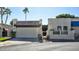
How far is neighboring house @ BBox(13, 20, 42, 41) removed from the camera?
7.87 metres

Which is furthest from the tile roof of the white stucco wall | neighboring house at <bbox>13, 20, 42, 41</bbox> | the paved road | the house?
the paved road

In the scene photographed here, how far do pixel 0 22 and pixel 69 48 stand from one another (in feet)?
6.93

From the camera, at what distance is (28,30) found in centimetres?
799

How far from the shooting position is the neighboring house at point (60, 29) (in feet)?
26.1

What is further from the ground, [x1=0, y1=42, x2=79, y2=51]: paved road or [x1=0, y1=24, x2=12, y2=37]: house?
[x1=0, y1=24, x2=12, y2=37]: house

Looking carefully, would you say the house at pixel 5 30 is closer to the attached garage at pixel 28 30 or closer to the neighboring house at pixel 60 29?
the attached garage at pixel 28 30

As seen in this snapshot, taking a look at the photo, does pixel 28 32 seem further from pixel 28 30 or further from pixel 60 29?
pixel 60 29

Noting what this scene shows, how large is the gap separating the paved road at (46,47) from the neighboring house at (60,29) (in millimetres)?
233

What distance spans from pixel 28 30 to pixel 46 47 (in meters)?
0.74

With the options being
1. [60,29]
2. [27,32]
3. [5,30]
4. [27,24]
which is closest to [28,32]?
[27,32]

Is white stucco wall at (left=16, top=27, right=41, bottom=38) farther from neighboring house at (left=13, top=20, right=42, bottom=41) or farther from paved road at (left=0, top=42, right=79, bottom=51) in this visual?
paved road at (left=0, top=42, right=79, bottom=51)

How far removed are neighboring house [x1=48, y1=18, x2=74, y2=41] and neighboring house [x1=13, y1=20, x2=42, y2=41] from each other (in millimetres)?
353

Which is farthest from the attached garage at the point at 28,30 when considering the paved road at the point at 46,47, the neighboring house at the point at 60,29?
the neighboring house at the point at 60,29
